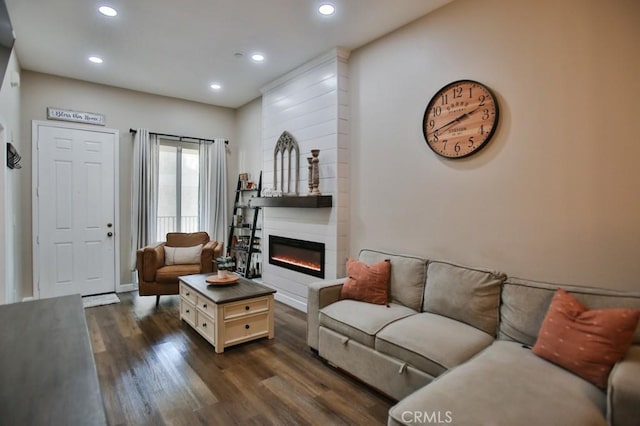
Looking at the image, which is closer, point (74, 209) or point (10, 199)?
point (10, 199)

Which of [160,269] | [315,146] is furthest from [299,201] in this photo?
[160,269]

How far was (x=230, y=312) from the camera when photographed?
3113 mm

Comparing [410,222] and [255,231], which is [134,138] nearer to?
[255,231]

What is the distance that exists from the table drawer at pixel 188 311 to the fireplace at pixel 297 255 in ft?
4.42

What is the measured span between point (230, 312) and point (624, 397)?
2.68m

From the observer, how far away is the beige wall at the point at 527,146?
2.09 meters

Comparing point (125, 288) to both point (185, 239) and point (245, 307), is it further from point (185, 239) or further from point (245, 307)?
point (245, 307)

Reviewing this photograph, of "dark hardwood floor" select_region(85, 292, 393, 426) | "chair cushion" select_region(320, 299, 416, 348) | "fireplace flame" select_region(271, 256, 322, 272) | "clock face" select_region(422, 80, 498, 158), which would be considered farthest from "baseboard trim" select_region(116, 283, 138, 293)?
"clock face" select_region(422, 80, 498, 158)

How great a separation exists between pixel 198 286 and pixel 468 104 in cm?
300

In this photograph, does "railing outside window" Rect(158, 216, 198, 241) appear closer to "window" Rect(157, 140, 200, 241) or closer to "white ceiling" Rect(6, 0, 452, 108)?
"window" Rect(157, 140, 200, 241)

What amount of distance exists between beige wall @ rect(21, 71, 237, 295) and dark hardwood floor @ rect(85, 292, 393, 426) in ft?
6.75

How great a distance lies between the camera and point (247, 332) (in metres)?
3.24

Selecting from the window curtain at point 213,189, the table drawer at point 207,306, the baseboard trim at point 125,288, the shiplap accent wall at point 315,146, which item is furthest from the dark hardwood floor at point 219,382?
the window curtain at point 213,189

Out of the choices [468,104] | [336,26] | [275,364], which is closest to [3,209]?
[275,364]
